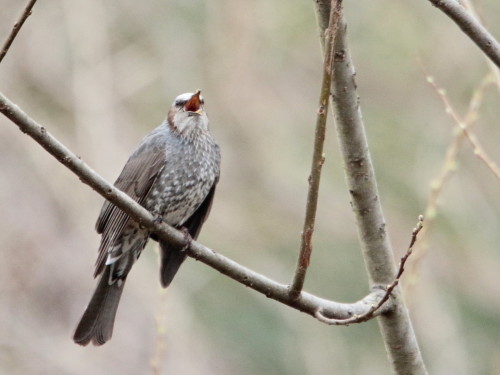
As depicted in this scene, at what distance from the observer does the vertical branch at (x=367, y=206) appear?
3.23 meters

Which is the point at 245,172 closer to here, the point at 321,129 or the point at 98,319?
the point at 98,319

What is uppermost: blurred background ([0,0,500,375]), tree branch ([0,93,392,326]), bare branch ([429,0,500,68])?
bare branch ([429,0,500,68])

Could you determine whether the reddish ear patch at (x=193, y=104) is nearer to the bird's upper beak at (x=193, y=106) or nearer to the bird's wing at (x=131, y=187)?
the bird's upper beak at (x=193, y=106)

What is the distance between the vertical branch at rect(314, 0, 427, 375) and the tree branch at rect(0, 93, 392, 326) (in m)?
0.10

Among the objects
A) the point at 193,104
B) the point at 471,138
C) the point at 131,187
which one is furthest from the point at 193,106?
the point at 471,138

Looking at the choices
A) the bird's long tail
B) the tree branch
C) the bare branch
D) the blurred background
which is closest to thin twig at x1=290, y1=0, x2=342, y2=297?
the tree branch

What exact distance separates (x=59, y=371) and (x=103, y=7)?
318cm

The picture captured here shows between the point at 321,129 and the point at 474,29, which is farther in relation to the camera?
the point at 474,29

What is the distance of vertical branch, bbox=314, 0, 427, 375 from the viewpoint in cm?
323

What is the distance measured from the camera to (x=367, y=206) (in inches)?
131

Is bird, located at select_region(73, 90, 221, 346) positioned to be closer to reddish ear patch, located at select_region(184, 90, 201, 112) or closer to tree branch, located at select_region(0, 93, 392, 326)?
reddish ear patch, located at select_region(184, 90, 201, 112)

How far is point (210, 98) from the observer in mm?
7848

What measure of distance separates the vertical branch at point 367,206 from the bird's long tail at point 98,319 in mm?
1522

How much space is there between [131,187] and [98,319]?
703 mm
